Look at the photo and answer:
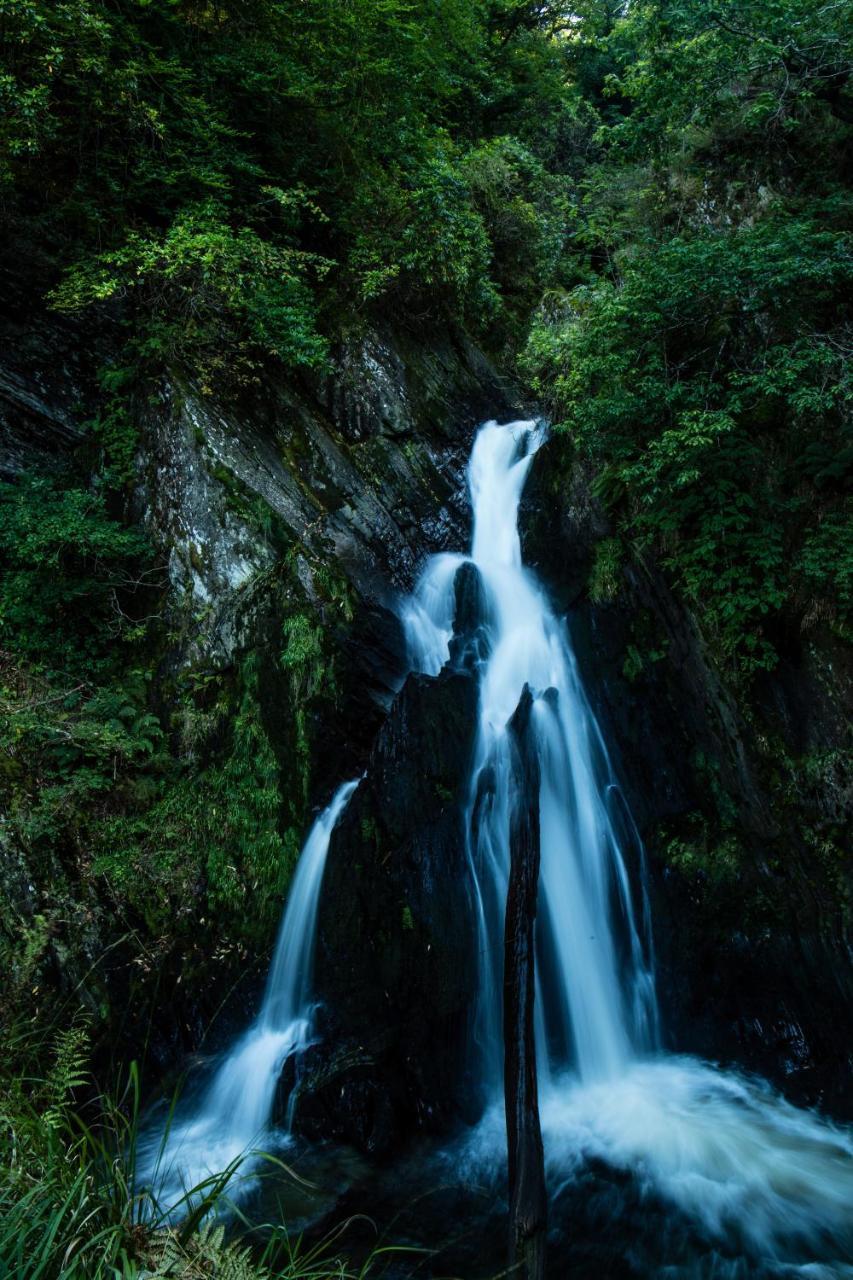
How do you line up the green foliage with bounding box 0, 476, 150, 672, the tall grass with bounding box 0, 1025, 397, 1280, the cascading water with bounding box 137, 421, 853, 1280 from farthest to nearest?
1. the green foliage with bounding box 0, 476, 150, 672
2. the cascading water with bounding box 137, 421, 853, 1280
3. the tall grass with bounding box 0, 1025, 397, 1280

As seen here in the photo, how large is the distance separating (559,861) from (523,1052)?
104 inches

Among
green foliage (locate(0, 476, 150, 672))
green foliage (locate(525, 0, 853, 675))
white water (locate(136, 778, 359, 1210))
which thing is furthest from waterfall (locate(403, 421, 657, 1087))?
green foliage (locate(0, 476, 150, 672))

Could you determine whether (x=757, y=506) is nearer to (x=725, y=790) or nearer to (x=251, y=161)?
(x=725, y=790)

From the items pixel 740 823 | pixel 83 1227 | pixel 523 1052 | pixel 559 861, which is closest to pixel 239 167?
pixel 559 861

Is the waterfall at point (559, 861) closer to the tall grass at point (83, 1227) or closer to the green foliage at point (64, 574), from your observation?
the green foliage at point (64, 574)

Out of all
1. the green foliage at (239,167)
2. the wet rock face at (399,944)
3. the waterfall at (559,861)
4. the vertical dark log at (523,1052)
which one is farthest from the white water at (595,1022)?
the green foliage at (239,167)

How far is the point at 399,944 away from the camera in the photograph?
5.84m

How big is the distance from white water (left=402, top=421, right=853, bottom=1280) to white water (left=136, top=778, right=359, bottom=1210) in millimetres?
1522

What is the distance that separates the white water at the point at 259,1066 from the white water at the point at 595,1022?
152 cm

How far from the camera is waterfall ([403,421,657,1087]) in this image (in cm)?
595

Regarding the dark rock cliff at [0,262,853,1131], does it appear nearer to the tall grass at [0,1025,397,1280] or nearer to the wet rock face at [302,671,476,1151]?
the wet rock face at [302,671,476,1151]

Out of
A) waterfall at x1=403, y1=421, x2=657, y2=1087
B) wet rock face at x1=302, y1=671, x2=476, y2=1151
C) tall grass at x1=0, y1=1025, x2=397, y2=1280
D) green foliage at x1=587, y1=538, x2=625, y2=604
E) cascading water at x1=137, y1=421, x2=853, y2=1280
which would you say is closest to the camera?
tall grass at x1=0, y1=1025, x2=397, y2=1280

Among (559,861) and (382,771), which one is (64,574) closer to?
(382,771)

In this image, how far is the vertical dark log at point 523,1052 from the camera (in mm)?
3320
